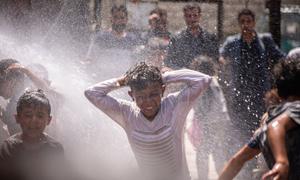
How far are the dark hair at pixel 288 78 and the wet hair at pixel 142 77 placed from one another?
4.02 ft

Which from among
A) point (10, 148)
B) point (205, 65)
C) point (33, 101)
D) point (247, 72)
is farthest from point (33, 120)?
point (247, 72)

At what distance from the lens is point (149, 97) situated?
4.90 m

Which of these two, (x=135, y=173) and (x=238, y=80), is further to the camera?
(x=238, y=80)

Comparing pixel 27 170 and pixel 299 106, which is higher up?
pixel 299 106

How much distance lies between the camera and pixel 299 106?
3715 millimetres

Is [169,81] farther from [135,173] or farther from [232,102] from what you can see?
[232,102]

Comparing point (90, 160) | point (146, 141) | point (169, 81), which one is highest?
point (169, 81)

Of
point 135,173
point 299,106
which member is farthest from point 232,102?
point 299,106

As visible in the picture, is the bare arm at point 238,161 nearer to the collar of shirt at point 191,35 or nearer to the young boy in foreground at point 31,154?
the young boy in foreground at point 31,154

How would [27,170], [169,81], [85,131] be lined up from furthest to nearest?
[85,131]
[169,81]
[27,170]

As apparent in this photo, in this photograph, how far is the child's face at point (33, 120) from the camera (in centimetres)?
500

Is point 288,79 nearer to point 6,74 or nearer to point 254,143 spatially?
point 254,143

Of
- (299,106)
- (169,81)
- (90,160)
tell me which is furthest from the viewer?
(90,160)

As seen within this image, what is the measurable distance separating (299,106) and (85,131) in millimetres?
3195
